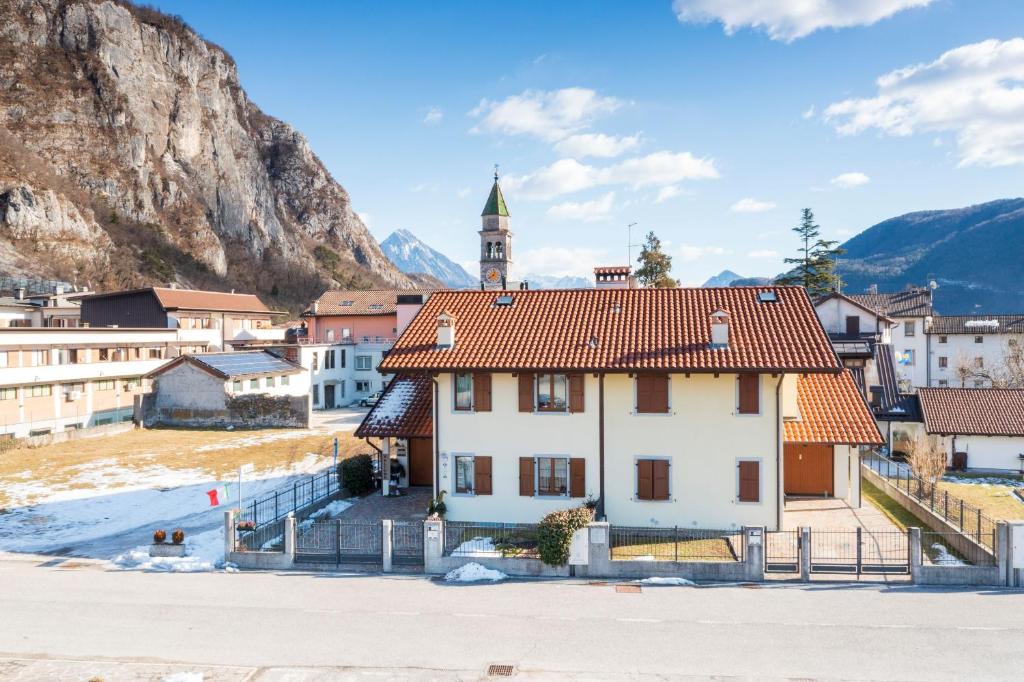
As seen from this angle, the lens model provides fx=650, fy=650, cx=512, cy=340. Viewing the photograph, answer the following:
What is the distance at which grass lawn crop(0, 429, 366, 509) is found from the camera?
104 feet

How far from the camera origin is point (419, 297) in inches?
2672

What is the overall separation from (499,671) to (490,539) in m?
6.87

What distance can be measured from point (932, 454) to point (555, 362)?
2594 cm

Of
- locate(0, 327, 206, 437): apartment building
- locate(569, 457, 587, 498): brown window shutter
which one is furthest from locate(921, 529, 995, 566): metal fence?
locate(0, 327, 206, 437): apartment building

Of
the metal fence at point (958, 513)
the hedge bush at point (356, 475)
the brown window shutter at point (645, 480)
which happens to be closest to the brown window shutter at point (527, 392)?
the brown window shutter at point (645, 480)

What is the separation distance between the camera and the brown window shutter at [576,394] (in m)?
21.5

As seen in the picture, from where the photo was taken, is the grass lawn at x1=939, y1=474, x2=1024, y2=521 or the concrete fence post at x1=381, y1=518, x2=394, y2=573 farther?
the grass lawn at x1=939, y1=474, x2=1024, y2=521

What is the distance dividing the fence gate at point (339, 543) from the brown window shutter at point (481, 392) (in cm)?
493

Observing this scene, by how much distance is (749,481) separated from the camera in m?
20.5

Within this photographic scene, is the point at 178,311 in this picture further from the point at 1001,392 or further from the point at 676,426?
the point at 1001,392

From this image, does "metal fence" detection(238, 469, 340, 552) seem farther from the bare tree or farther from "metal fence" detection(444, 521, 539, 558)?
the bare tree

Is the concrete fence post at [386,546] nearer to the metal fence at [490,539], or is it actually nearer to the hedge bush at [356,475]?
the metal fence at [490,539]

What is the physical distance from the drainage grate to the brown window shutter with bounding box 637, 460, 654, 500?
903 cm

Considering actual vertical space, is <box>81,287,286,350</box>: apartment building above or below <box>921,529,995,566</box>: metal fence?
above
